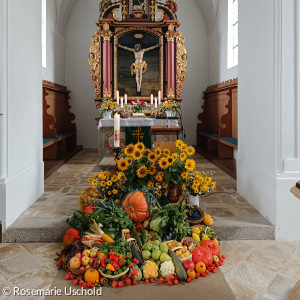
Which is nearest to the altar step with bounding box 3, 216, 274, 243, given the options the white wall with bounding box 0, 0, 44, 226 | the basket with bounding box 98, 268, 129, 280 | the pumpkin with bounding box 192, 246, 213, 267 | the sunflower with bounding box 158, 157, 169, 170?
the white wall with bounding box 0, 0, 44, 226

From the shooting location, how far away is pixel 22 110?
356 cm

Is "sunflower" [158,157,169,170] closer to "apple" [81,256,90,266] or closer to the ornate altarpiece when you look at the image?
"apple" [81,256,90,266]

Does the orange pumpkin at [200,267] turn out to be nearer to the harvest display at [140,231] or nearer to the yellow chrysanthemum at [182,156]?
the harvest display at [140,231]

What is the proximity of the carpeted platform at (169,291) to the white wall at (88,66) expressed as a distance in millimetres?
8607

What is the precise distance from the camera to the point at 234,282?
234cm

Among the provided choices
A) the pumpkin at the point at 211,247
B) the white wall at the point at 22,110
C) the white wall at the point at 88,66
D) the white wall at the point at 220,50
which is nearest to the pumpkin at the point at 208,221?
the pumpkin at the point at 211,247

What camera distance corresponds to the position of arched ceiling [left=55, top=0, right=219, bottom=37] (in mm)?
9672

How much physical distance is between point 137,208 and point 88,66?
331 inches

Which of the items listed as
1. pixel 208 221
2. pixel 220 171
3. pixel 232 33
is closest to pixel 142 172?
pixel 208 221

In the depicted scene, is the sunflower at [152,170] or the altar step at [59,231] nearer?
the altar step at [59,231]

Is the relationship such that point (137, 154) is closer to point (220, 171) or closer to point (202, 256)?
point (202, 256)

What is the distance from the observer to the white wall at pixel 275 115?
3.02 meters

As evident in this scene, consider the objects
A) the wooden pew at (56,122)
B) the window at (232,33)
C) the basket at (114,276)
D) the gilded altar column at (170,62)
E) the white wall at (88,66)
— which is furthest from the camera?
the white wall at (88,66)

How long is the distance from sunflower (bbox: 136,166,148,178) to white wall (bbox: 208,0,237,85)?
19.1ft
